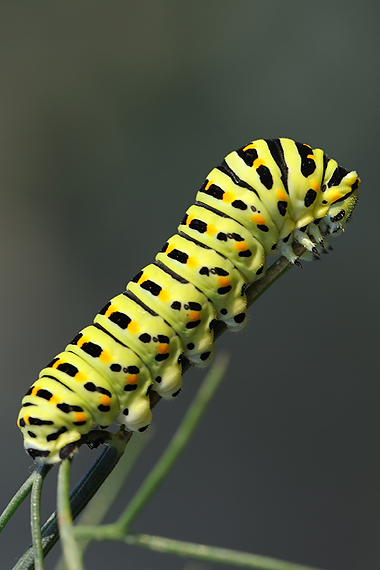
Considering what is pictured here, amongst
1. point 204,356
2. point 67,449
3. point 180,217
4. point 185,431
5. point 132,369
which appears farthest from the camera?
point 180,217

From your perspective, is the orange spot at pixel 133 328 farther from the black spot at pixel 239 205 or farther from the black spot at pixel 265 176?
the black spot at pixel 265 176

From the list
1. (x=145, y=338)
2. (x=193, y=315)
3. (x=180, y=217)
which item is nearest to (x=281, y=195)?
(x=193, y=315)

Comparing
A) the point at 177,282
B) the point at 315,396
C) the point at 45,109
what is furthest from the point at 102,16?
the point at 177,282

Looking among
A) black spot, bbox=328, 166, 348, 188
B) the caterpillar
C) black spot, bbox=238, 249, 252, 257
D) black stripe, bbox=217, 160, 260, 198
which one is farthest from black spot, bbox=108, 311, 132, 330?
black spot, bbox=328, 166, 348, 188

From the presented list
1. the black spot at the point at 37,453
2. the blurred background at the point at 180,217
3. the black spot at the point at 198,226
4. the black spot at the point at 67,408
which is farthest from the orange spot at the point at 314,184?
the blurred background at the point at 180,217

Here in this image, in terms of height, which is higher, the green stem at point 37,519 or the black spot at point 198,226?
the black spot at point 198,226

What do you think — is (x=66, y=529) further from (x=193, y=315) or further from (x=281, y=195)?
(x=281, y=195)

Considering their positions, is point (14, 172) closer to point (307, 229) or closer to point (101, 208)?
point (101, 208)
